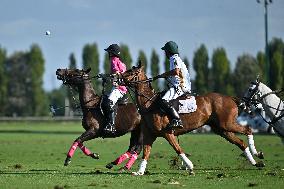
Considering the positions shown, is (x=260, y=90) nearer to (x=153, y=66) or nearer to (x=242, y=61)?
(x=242, y=61)

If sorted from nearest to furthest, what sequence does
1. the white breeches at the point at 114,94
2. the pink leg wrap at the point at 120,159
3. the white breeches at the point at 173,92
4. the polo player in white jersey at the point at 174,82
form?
the polo player in white jersey at the point at 174,82, the white breeches at the point at 173,92, the pink leg wrap at the point at 120,159, the white breeches at the point at 114,94

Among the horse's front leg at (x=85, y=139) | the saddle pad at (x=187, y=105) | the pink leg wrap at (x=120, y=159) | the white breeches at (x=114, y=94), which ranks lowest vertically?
the pink leg wrap at (x=120, y=159)

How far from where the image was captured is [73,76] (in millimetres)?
25359

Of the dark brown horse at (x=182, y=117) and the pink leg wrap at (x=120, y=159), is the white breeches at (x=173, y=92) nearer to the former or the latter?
the dark brown horse at (x=182, y=117)

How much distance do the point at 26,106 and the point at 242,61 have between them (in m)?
38.6

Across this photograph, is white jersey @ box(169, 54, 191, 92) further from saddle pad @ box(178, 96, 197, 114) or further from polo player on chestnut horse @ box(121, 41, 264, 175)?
saddle pad @ box(178, 96, 197, 114)

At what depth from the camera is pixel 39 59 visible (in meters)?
137

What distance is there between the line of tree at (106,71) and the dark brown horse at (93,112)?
68231 millimetres

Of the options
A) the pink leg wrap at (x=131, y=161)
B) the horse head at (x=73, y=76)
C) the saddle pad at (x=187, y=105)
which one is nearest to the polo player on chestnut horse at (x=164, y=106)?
the saddle pad at (x=187, y=105)

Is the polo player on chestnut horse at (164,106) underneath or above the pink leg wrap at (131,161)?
above

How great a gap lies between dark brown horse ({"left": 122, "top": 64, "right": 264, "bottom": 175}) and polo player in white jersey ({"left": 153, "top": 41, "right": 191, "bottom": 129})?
237 millimetres

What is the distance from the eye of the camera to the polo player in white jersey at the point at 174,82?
21031mm

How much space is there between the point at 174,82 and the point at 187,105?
0.78 meters

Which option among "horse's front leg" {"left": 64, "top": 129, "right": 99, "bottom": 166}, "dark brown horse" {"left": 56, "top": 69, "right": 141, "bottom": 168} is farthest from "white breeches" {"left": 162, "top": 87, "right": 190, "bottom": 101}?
"horse's front leg" {"left": 64, "top": 129, "right": 99, "bottom": 166}
